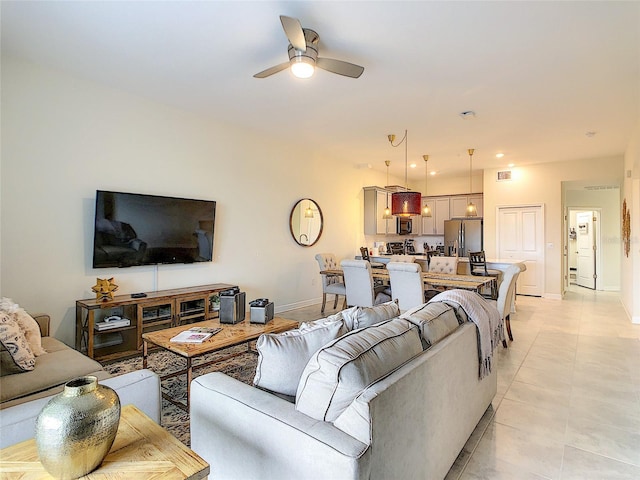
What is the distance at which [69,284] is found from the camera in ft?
11.2

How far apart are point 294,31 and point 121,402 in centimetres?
238

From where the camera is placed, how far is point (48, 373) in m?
2.07

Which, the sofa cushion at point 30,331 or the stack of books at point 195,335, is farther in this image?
the stack of books at point 195,335

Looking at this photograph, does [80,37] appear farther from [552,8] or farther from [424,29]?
[552,8]

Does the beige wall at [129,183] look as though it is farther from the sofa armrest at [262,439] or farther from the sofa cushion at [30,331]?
the sofa armrest at [262,439]

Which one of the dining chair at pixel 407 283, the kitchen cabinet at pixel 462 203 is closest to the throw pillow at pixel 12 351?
the dining chair at pixel 407 283

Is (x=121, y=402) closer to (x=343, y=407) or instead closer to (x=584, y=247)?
(x=343, y=407)

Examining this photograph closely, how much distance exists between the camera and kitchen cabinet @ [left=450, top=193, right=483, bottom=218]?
27.8ft

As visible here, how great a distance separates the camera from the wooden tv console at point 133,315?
330cm

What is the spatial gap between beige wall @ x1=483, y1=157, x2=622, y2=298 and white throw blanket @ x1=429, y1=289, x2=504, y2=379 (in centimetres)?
588

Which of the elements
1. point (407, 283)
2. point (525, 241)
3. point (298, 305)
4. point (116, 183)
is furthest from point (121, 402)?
point (525, 241)

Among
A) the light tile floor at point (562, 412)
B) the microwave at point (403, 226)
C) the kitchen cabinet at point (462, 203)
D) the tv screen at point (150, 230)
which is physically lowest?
the light tile floor at point (562, 412)

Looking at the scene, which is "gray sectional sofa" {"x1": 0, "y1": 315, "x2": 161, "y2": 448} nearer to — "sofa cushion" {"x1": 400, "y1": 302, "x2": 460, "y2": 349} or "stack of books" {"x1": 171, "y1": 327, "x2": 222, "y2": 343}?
"stack of books" {"x1": 171, "y1": 327, "x2": 222, "y2": 343}

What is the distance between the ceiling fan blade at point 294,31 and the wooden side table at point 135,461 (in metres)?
2.26
